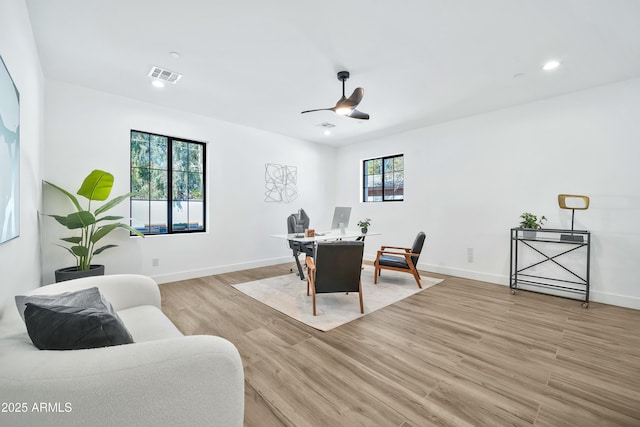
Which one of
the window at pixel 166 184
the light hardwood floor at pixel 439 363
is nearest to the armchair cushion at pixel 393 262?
the light hardwood floor at pixel 439 363

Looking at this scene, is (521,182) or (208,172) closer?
(521,182)

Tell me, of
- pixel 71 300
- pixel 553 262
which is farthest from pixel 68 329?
pixel 553 262

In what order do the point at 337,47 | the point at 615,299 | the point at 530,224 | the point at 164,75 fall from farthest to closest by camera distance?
the point at 530,224 < the point at 615,299 < the point at 164,75 < the point at 337,47

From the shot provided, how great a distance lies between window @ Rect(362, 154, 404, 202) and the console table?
2.37 meters

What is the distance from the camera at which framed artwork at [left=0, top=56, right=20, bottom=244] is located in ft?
4.82

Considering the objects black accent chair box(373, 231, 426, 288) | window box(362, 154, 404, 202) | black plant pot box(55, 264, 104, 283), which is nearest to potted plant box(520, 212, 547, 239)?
black accent chair box(373, 231, 426, 288)

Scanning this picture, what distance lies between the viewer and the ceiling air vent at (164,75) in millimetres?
3221

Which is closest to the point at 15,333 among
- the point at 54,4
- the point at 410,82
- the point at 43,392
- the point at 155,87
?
the point at 43,392

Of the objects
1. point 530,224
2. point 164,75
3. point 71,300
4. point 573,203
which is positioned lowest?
point 71,300

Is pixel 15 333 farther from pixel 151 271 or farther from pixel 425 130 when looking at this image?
pixel 425 130

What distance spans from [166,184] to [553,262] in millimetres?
6118

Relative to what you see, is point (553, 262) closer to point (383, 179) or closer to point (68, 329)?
point (383, 179)

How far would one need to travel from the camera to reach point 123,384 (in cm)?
87

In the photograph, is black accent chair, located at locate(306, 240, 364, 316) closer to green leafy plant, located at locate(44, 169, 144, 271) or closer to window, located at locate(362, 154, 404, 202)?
green leafy plant, located at locate(44, 169, 144, 271)
